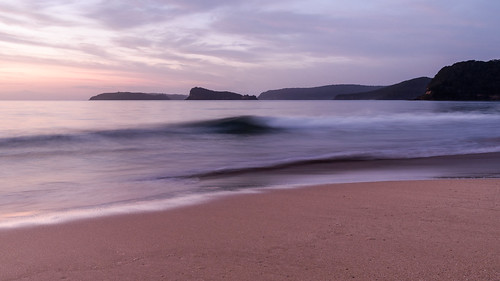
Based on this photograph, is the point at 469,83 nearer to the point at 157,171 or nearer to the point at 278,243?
the point at 157,171

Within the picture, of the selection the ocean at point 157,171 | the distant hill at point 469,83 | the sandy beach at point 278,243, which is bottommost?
the ocean at point 157,171

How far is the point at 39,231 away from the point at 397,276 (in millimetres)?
3093

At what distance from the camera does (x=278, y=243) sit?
316 centimetres

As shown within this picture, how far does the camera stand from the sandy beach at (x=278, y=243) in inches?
104

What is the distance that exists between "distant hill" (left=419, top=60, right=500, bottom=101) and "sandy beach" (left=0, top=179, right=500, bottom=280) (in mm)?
97085

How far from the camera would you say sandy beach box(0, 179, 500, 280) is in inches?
104

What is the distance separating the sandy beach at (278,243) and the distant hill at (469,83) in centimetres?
9709

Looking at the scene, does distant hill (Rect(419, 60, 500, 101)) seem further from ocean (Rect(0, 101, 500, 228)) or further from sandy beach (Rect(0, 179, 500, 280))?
sandy beach (Rect(0, 179, 500, 280))

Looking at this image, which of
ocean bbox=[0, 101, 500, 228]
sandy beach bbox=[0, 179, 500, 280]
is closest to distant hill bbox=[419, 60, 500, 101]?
ocean bbox=[0, 101, 500, 228]

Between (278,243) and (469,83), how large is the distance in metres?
103

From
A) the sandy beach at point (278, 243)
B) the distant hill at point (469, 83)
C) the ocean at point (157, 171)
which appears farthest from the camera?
the distant hill at point (469, 83)

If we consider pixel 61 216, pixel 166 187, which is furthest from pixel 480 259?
pixel 166 187

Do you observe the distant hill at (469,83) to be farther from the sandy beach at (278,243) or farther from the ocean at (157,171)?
the sandy beach at (278,243)

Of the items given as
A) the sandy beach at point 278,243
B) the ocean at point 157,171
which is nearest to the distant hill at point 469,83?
the ocean at point 157,171
